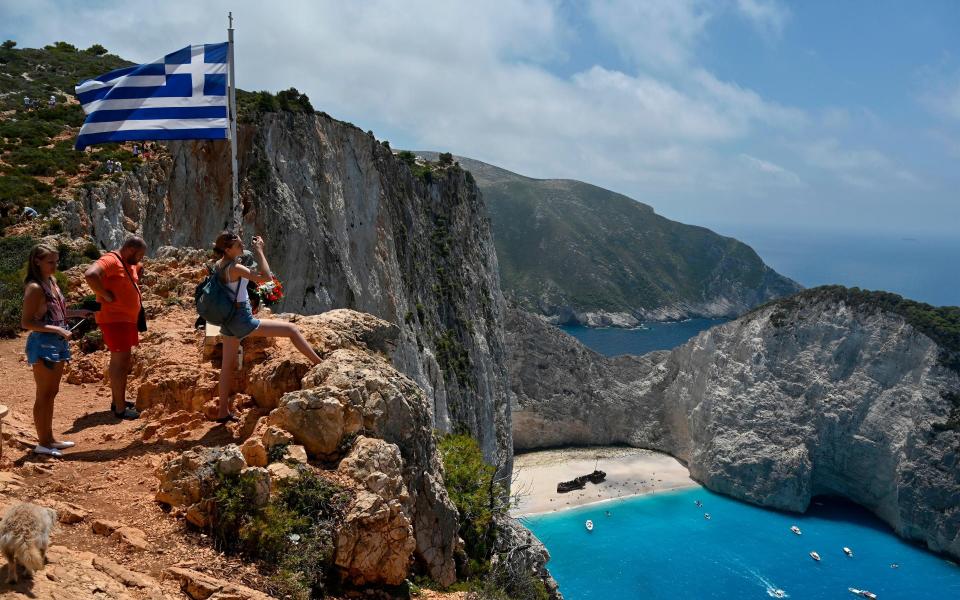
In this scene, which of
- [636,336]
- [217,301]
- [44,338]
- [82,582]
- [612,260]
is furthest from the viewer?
[612,260]

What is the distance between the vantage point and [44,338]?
21.7 feet

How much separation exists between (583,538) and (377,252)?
935 inches

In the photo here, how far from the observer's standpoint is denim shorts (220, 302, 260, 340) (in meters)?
6.96

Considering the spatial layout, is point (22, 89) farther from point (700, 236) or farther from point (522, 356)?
point (700, 236)

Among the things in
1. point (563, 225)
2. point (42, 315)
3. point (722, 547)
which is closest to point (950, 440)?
point (722, 547)

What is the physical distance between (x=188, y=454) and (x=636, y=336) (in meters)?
119

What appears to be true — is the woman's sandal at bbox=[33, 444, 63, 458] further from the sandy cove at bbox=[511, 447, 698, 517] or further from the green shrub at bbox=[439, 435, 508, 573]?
the sandy cove at bbox=[511, 447, 698, 517]

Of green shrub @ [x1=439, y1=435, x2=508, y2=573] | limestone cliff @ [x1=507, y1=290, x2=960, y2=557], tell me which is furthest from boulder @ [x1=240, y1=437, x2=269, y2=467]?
limestone cliff @ [x1=507, y1=290, x2=960, y2=557]

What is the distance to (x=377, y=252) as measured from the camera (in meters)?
31.6

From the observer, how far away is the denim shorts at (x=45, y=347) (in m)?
6.54

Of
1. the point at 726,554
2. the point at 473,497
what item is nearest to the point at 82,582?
the point at 473,497

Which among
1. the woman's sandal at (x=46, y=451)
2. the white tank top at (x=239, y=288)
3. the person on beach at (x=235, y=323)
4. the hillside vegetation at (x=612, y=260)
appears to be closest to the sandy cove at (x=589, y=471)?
the person on beach at (x=235, y=323)

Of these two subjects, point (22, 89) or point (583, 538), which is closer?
point (22, 89)

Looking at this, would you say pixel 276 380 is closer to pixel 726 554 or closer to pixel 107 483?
pixel 107 483
